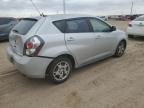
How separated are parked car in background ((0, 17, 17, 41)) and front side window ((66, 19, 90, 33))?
7408 millimetres

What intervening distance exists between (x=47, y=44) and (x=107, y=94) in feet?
5.53

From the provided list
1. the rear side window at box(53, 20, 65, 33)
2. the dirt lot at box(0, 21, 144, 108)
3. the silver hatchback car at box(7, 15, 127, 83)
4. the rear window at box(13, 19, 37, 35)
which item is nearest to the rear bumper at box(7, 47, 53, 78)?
the silver hatchback car at box(7, 15, 127, 83)

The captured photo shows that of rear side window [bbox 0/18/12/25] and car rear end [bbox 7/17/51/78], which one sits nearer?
car rear end [bbox 7/17/51/78]

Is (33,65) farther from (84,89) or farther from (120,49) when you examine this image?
(120,49)

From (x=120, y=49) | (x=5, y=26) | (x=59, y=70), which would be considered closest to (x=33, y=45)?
(x=59, y=70)

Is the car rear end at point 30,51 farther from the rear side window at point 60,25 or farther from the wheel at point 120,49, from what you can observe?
the wheel at point 120,49

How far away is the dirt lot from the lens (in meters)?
3.95

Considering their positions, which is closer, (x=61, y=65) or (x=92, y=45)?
(x=61, y=65)

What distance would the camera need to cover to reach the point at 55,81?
4.75m

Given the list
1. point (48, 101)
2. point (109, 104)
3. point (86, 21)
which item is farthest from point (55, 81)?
point (86, 21)

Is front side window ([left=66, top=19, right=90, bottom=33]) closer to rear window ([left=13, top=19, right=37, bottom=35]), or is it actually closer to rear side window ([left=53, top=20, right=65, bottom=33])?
rear side window ([left=53, top=20, right=65, bottom=33])

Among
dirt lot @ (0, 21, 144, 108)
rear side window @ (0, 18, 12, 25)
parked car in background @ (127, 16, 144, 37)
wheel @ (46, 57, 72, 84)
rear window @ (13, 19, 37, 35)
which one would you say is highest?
rear window @ (13, 19, 37, 35)

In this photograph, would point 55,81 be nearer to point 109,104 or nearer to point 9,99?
point 9,99

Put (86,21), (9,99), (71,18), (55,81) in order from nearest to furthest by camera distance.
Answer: (9,99) < (55,81) < (71,18) < (86,21)
